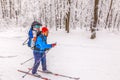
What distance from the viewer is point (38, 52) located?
685 cm

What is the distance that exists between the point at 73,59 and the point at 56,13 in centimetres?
1684

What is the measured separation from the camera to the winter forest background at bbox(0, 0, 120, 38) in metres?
23.3

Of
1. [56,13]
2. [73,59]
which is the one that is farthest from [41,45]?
[56,13]

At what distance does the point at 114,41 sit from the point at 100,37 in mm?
1260

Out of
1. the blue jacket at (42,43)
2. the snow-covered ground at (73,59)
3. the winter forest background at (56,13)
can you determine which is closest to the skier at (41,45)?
the blue jacket at (42,43)

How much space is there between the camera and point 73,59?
940cm

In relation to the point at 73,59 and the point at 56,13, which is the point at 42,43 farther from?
the point at 56,13

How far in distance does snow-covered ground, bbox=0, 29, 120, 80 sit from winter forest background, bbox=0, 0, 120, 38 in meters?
9.13

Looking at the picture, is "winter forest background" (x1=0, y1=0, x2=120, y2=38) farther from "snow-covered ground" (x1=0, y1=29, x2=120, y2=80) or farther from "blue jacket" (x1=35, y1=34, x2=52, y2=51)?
"blue jacket" (x1=35, y1=34, x2=52, y2=51)

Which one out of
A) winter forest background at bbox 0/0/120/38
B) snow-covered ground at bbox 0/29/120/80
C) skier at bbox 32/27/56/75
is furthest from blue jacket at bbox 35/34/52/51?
winter forest background at bbox 0/0/120/38

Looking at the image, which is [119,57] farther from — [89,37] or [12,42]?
[12,42]

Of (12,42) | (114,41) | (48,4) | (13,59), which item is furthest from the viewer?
(48,4)

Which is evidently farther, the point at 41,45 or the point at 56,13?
the point at 56,13


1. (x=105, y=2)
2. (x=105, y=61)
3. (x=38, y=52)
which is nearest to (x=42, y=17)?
(x=105, y=2)
